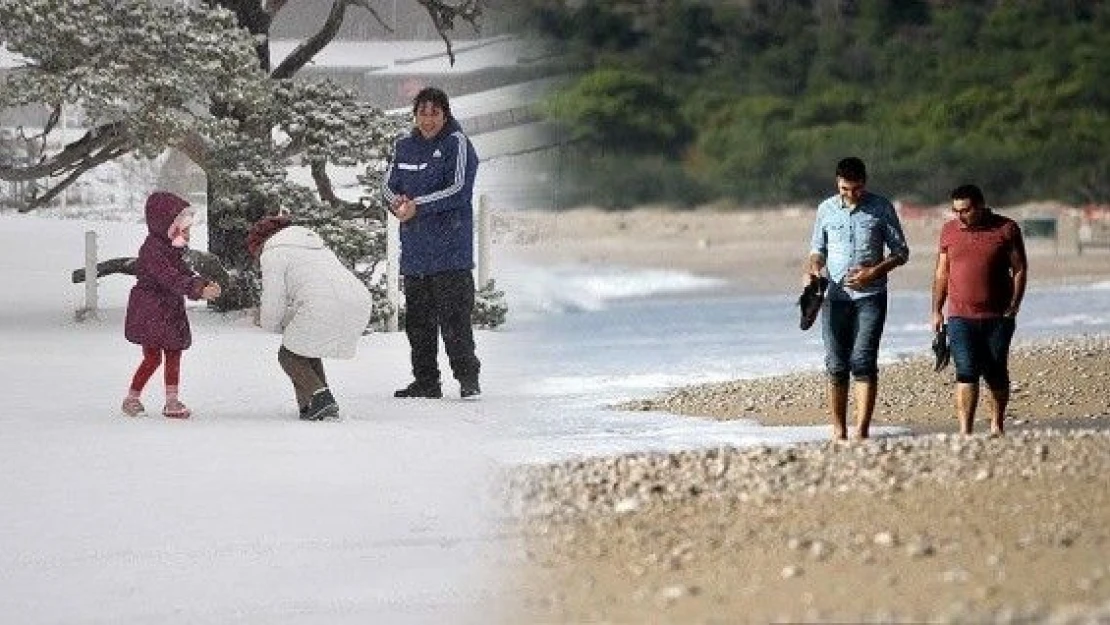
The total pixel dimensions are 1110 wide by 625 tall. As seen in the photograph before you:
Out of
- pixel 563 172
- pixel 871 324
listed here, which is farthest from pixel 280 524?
pixel 563 172

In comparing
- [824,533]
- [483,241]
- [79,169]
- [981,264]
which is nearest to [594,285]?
[483,241]

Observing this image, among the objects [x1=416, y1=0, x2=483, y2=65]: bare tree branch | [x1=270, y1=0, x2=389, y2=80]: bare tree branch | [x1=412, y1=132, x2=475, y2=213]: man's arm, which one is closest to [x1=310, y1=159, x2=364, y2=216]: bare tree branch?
[x1=270, y1=0, x2=389, y2=80]: bare tree branch

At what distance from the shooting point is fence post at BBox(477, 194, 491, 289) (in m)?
6.45

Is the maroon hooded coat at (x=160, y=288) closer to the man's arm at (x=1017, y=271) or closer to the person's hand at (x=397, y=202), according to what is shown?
the person's hand at (x=397, y=202)

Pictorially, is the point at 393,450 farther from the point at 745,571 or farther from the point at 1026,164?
the point at 1026,164

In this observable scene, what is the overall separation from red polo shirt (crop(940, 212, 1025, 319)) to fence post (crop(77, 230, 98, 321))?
2242 mm

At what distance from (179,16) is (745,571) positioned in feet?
11.8

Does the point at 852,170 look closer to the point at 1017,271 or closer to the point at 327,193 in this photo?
the point at 1017,271

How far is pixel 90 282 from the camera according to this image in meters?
6.02

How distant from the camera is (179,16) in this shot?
682 centimetres

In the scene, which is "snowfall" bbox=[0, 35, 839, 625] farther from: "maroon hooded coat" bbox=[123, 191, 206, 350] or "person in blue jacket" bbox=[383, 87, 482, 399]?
"maroon hooded coat" bbox=[123, 191, 206, 350]

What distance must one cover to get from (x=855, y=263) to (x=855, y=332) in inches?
6.2

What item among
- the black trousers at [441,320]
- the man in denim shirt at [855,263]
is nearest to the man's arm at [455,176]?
the black trousers at [441,320]

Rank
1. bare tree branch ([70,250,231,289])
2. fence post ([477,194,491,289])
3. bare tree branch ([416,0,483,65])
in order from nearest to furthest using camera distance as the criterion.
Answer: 1. bare tree branch ([70,250,231,289])
2. bare tree branch ([416,0,483,65])
3. fence post ([477,194,491,289])
